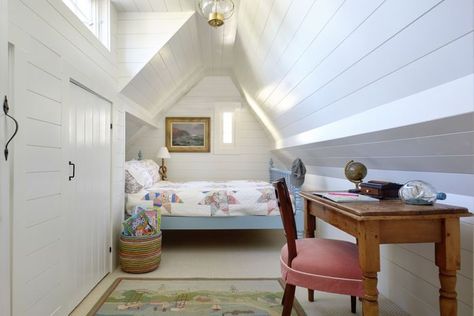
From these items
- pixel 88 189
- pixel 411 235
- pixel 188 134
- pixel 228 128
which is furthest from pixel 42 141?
pixel 228 128

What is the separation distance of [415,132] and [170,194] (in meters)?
2.40

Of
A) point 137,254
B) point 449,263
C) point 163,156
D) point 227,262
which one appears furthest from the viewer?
point 163,156

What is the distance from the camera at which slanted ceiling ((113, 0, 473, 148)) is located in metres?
1.01

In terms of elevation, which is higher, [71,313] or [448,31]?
[448,31]

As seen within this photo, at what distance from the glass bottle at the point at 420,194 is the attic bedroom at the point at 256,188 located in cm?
1

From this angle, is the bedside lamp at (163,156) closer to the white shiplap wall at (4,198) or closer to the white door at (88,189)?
the white door at (88,189)

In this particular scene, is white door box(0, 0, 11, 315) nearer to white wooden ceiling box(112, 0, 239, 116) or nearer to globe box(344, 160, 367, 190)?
white wooden ceiling box(112, 0, 239, 116)

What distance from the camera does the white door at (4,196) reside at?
1.14 m

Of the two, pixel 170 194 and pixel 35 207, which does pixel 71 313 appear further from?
pixel 170 194

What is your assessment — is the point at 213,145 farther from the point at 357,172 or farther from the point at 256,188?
the point at 357,172

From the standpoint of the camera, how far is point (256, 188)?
3191 millimetres

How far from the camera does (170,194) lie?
3.05 m

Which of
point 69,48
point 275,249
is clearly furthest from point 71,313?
point 275,249

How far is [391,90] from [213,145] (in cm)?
359
